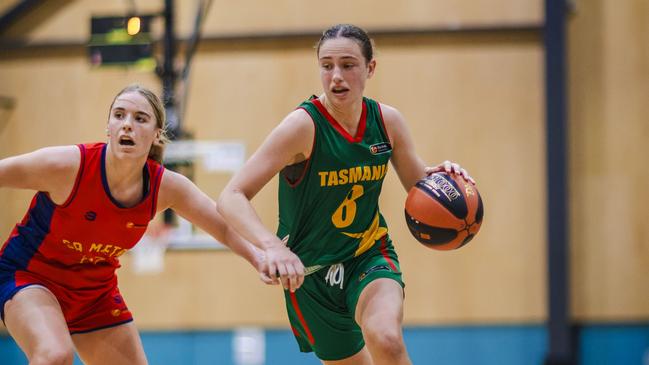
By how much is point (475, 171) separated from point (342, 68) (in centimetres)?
582

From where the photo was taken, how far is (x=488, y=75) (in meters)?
9.64

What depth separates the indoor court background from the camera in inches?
378

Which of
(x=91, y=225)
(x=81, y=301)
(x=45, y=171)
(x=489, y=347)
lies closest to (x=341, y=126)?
(x=91, y=225)

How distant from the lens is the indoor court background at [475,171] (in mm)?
9602

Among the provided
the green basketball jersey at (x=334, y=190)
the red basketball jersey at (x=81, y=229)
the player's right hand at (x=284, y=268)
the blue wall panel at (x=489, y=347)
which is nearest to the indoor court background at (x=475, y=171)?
the blue wall panel at (x=489, y=347)

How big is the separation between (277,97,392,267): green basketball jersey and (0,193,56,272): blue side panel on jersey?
1118 millimetres

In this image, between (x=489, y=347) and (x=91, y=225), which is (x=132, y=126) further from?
(x=489, y=347)

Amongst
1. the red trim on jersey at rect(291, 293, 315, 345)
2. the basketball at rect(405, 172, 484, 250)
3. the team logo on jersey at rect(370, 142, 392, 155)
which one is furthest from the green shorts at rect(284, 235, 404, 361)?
the team logo on jersey at rect(370, 142, 392, 155)

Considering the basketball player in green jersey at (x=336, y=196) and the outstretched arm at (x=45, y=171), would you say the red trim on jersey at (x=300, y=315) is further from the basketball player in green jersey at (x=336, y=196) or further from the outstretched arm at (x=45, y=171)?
the outstretched arm at (x=45, y=171)

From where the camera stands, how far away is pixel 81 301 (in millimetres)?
4246

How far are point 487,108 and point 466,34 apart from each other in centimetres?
84

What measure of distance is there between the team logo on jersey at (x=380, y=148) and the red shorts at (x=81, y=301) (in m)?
1.46

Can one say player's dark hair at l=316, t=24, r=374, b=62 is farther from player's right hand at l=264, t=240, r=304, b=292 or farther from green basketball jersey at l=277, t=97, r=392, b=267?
player's right hand at l=264, t=240, r=304, b=292

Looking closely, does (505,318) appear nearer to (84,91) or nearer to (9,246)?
(84,91)
